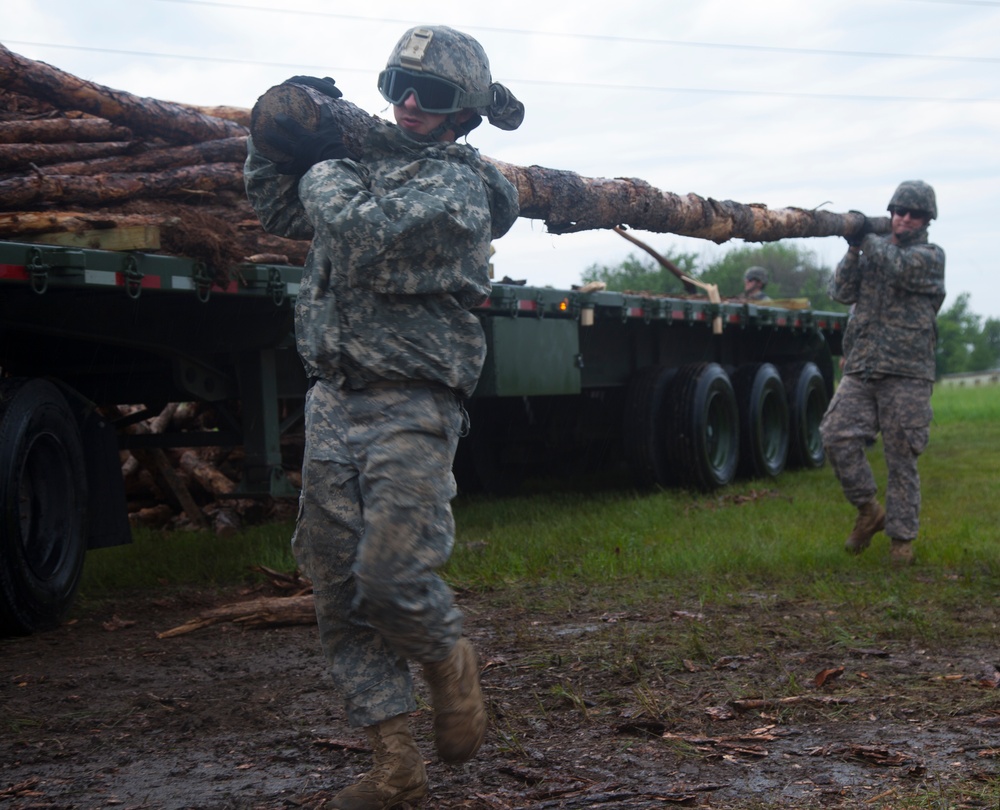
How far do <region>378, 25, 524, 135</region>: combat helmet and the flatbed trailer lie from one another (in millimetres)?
2477

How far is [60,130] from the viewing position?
6.88 m

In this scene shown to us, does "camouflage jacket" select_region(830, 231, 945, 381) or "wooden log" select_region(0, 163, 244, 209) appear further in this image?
"camouflage jacket" select_region(830, 231, 945, 381)

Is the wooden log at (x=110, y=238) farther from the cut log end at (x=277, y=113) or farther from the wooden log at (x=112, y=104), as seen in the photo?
the cut log end at (x=277, y=113)

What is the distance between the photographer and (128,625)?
6309 millimetres

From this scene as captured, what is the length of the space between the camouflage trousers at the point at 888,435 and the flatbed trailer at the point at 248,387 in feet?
7.92

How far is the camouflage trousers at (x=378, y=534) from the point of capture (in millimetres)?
3352

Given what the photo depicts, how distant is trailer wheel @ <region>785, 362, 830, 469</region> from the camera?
13.7 m

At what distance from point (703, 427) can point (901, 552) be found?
3767mm

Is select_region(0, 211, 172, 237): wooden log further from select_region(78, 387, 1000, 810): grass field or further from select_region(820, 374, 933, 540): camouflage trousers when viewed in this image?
select_region(820, 374, 933, 540): camouflage trousers

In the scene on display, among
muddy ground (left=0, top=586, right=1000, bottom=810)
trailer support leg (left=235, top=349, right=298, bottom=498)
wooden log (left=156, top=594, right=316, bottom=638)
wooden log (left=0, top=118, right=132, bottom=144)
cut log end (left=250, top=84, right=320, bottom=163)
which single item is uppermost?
wooden log (left=0, top=118, right=132, bottom=144)

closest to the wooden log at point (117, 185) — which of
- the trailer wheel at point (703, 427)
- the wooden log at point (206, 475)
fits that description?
the wooden log at point (206, 475)

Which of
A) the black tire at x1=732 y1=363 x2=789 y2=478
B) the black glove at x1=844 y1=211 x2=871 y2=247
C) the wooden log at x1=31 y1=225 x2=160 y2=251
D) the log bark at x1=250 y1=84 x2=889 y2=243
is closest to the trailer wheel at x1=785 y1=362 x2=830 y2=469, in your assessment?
the black tire at x1=732 y1=363 x2=789 y2=478

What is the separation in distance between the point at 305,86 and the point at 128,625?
3.36 m

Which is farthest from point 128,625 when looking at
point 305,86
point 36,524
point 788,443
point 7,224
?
point 788,443
